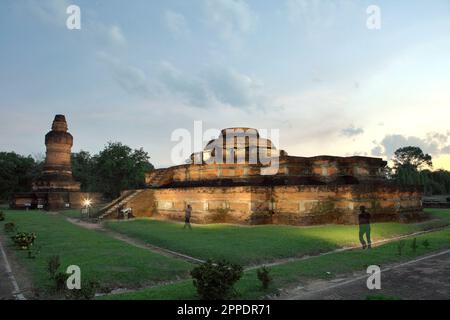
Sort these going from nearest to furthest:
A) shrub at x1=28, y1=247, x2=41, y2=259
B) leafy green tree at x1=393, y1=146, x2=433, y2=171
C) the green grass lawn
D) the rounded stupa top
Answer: the green grass lawn < shrub at x1=28, y1=247, x2=41, y2=259 < the rounded stupa top < leafy green tree at x1=393, y1=146, x2=433, y2=171

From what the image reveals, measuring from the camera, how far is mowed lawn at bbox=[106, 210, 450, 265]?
11.2 m

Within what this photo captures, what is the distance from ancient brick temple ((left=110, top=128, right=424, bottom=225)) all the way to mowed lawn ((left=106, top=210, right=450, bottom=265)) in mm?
1798

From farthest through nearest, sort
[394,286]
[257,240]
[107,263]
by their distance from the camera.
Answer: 1. [257,240]
2. [107,263]
3. [394,286]

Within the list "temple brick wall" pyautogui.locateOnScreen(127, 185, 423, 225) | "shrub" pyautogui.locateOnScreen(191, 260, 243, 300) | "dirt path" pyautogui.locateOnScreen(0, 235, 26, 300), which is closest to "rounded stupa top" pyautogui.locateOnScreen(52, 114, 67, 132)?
"temple brick wall" pyautogui.locateOnScreen(127, 185, 423, 225)

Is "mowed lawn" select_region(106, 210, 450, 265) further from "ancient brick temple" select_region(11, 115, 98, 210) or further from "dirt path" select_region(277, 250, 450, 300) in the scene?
"ancient brick temple" select_region(11, 115, 98, 210)

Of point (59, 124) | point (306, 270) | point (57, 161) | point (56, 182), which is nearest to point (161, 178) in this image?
point (56, 182)

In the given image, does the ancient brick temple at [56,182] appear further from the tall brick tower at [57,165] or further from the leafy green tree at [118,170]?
the leafy green tree at [118,170]

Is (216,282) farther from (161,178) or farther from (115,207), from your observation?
(161,178)

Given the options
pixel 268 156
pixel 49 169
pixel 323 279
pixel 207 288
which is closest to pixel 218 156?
pixel 268 156

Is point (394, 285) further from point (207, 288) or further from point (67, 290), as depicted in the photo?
point (67, 290)

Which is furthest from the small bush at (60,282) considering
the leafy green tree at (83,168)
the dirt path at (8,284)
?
the leafy green tree at (83,168)

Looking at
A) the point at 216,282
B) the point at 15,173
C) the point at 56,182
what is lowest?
the point at 216,282

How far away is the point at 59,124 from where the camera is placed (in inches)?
1608

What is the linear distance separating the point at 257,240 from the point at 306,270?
475 centimetres
